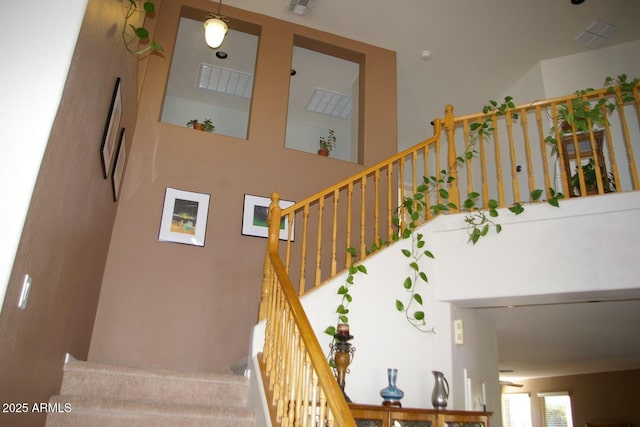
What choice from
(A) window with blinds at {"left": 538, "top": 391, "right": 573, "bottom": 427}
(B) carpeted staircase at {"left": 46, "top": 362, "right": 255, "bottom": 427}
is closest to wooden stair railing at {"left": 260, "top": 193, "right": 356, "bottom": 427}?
(B) carpeted staircase at {"left": 46, "top": 362, "right": 255, "bottom": 427}

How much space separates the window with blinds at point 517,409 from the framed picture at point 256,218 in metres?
7.18

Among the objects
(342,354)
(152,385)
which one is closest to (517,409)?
(342,354)

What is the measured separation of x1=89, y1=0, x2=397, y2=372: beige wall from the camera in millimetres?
4254

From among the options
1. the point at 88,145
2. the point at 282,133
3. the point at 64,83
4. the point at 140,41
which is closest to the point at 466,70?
the point at 282,133

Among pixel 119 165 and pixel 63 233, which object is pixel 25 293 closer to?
pixel 63 233

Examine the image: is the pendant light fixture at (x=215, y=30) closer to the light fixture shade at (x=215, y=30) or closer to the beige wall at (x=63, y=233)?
the light fixture shade at (x=215, y=30)

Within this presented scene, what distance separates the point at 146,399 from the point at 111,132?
170cm

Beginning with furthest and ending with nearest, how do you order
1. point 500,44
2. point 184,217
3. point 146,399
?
point 500,44
point 184,217
point 146,399

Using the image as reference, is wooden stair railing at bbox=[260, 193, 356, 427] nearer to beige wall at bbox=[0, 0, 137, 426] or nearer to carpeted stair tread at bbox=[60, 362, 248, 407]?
carpeted stair tread at bbox=[60, 362, 248, 407]

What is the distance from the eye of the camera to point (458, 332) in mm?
4004

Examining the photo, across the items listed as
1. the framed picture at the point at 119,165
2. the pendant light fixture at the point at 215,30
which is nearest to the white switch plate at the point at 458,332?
the framed picture at the point at 119,165

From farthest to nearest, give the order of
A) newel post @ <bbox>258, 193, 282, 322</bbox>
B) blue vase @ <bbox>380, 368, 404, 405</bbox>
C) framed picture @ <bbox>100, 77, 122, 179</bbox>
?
1. newel post @ <bbox>258, 193, 282, 322</bbox>
2. blue vase @ <bbox>380, 368, 404, 405</bbox>
3. framed picture @ <bbox>100, 77, 122, 179</bbox>

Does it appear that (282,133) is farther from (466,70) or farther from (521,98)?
(521,98)

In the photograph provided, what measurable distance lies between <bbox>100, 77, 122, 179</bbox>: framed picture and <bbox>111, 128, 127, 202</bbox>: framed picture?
0.64 ft
